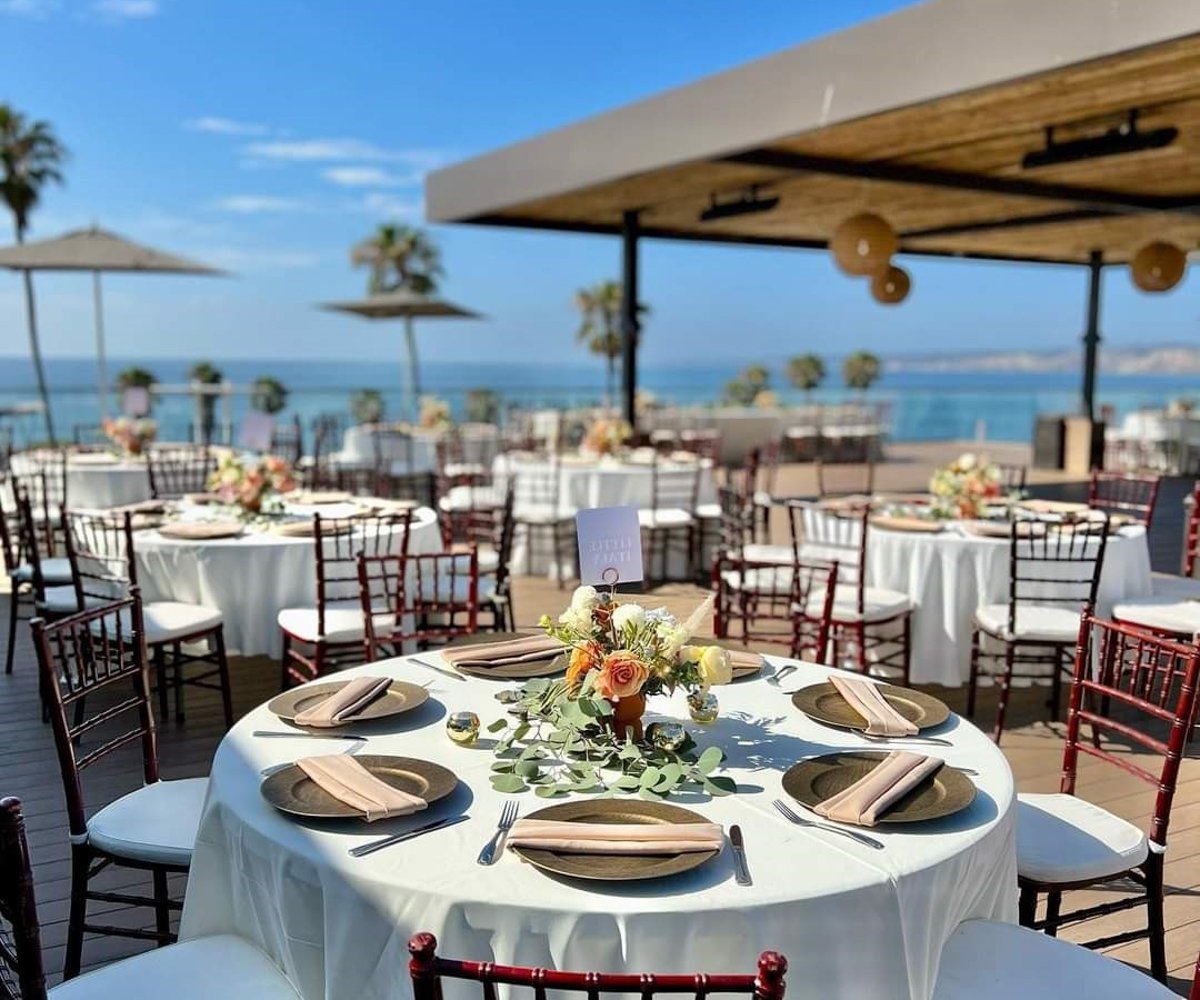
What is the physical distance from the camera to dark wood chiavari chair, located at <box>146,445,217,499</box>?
772 centimetres

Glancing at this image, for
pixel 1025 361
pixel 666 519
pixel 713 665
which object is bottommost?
pixel 666 519

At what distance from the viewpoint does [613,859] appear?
5.31 feet

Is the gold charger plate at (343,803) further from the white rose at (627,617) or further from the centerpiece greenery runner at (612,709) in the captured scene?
the white rose at (627,617)

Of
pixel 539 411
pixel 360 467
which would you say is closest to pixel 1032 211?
pixel 360 467

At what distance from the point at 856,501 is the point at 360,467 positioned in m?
6.37

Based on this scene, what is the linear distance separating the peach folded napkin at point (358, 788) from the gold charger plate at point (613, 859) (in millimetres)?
232

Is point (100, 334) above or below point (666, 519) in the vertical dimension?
above

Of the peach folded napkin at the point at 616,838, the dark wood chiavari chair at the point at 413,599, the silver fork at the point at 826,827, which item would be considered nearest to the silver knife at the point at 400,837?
the peach folded napkin at the point at 616,838

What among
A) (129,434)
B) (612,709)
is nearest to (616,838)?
(612,709)

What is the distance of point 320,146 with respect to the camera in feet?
198

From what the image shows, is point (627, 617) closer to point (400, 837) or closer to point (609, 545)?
point (609, 545)

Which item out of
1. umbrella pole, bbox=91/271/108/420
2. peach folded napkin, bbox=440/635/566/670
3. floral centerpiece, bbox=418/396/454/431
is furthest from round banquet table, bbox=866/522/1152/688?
umbrella pole, bbox=91/271/108/420

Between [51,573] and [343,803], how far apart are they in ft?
14.2

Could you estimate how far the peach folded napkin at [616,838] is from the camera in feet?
5.33
